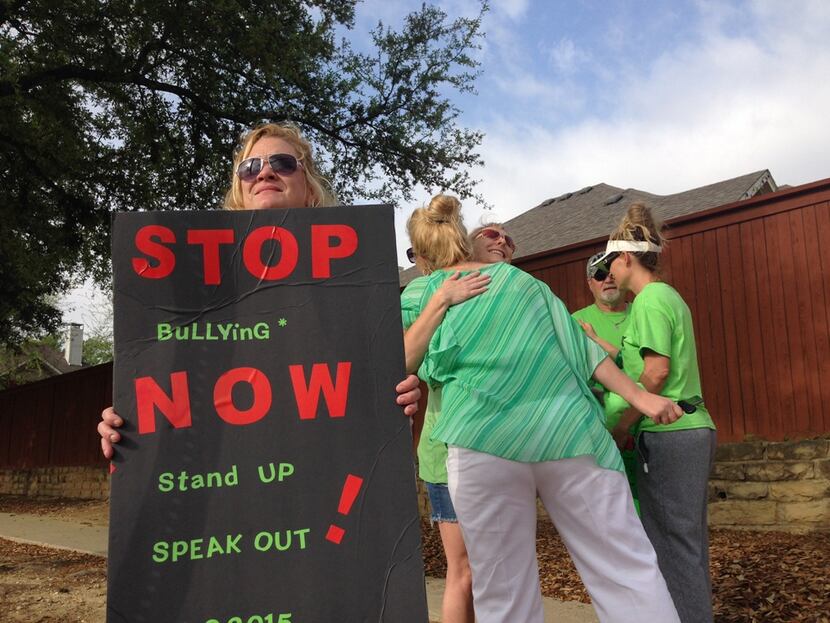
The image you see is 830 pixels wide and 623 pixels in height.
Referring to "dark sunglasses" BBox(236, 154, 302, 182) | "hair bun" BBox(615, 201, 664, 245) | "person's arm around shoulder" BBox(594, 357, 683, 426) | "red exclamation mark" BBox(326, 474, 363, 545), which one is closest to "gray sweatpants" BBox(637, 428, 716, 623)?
"person's arm around shoulder" BBox(594, 357, 683, 426)

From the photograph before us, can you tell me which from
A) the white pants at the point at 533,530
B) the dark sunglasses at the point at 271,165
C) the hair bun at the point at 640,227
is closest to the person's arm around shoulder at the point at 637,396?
the white pants at the point at 533,530

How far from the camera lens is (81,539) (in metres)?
9.20

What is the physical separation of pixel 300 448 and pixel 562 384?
92cm

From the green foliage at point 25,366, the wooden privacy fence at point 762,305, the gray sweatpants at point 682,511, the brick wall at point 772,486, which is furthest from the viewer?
the green foliage at point 25,366

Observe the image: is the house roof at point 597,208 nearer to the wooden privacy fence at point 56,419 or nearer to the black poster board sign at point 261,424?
the wooden privacy fence at point 56,419

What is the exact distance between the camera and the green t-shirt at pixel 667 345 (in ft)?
9.27

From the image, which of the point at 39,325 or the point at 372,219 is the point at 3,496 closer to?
the point at 39,325

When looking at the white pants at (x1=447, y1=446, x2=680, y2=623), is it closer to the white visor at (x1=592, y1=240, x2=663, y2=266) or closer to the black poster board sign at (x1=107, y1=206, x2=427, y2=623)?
the black poster board sign at (x1=107, y1=206, x2=427, y2=623)

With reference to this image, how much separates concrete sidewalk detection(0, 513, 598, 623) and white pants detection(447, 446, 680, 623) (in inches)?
83.4

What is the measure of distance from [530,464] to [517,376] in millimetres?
283

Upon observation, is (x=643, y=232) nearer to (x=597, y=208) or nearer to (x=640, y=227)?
(x=640, y=227)

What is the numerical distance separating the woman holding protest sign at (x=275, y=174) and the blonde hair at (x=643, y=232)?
Answer: 1.40 meters

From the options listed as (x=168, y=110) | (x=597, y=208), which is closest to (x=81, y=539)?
Result: (x=168, y=110)

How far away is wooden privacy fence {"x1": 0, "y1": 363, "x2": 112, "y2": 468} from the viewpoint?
50.4 feet
